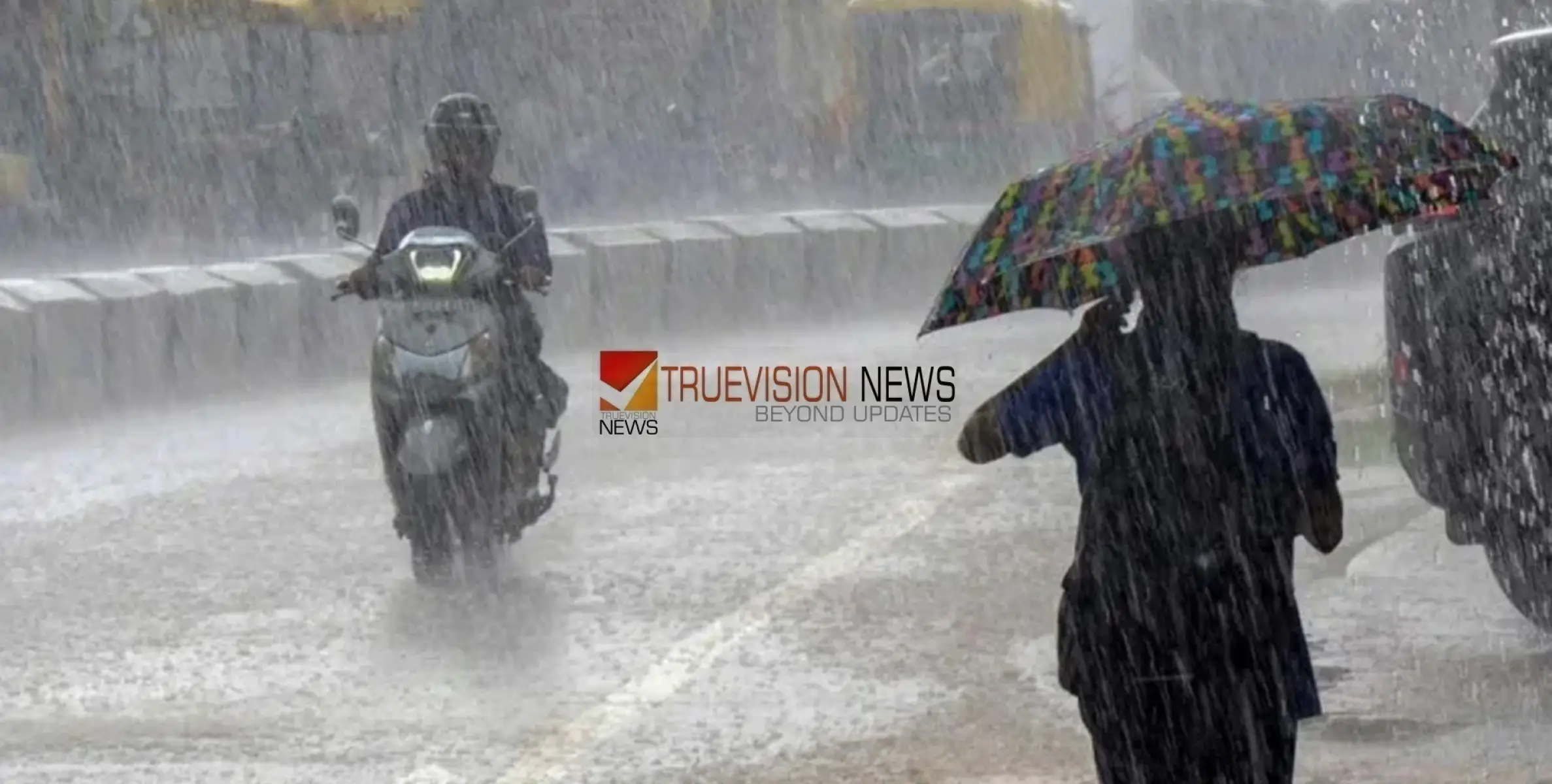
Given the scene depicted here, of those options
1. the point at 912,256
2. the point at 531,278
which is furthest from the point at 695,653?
the point at 912,256

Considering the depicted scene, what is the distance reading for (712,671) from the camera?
798 cm

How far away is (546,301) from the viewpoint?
1922cm

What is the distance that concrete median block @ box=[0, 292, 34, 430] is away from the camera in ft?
51.0

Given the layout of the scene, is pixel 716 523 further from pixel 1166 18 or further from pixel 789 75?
pixel 1166 18

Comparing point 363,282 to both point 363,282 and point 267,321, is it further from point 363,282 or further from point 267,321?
point 267,321

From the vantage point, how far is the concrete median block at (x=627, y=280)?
20219 mm

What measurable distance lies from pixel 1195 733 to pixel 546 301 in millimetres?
14939

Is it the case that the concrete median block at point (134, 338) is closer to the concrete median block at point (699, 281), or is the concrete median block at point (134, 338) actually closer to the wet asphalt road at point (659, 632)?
the wet asphalt road at point (659, 632)

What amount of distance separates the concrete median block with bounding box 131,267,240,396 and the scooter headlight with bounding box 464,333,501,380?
772cm

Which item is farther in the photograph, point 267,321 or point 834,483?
point 267,321

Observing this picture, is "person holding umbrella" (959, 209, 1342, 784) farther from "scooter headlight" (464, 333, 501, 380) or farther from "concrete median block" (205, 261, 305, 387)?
"concrete median block" (205, 261, 305, 387)

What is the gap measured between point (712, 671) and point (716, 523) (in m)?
3.04

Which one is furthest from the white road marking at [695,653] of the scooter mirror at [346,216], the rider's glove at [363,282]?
the scooter mirror at [346,216]

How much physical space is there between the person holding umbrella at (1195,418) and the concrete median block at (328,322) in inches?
547
